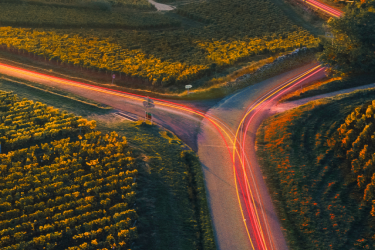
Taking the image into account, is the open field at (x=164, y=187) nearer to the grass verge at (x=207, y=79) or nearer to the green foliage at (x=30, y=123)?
the green foliage at (x=30, y=123)

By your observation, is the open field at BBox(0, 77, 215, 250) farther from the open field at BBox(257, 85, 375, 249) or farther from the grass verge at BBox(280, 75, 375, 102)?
the grass verge at BBox(280, 75, 375, 102)

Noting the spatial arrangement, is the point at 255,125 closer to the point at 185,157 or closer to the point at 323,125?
the point at 323,125

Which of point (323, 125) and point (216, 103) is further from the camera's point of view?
point (216, 103)

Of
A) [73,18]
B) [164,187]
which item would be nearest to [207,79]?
[164,187]

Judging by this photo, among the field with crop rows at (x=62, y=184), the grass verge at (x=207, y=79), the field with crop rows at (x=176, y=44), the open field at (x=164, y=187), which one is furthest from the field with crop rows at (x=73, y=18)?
the field with crop rows at (x=62, y=184)

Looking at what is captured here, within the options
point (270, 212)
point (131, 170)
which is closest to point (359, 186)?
point (270, 212)

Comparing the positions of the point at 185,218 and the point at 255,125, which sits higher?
the point at 255,125

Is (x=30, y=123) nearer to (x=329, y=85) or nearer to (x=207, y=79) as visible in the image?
(x=207, y=79)
